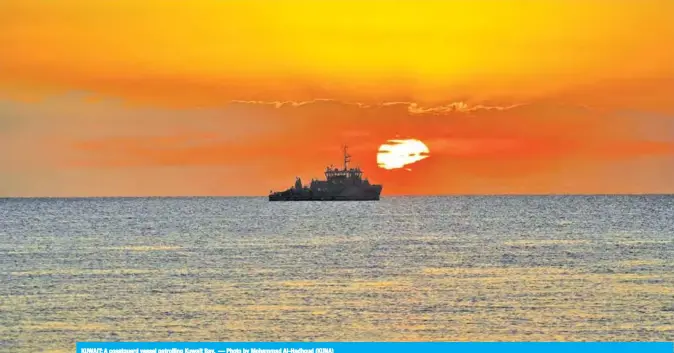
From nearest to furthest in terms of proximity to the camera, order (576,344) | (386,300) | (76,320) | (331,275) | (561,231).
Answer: (576,344) < (76,320) < (386,300) < (331,275) < (561,231)

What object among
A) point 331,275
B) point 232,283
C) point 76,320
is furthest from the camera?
point 331,275

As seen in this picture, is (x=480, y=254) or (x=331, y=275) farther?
(x=480, y=254)

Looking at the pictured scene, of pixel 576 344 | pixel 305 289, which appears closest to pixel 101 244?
pixel 305 289

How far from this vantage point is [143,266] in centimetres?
5934

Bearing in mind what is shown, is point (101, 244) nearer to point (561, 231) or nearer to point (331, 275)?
point (331, 275)

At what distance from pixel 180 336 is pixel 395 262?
30.9 metres

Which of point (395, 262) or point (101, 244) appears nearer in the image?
point (395, 262)

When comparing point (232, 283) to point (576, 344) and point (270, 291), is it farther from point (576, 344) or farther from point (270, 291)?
point (576, 344)

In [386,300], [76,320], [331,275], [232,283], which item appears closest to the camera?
[76,320]

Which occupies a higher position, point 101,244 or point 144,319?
point 101,244

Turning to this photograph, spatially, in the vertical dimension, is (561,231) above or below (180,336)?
above

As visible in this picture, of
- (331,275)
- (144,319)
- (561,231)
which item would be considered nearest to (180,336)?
(144,319)

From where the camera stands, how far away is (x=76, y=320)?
1374 inches

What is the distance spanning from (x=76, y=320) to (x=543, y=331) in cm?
1544
